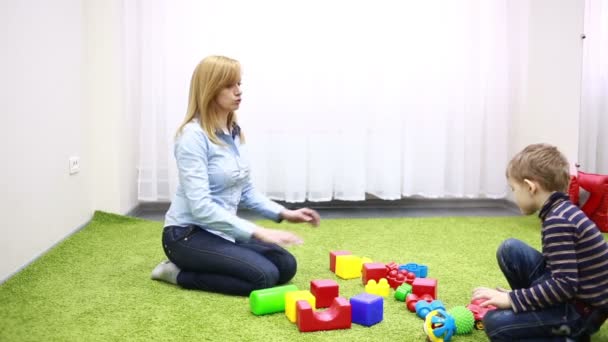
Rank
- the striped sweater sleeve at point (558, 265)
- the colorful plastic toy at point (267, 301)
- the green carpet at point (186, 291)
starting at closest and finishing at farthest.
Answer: the striped sweater sleeve at point (558, 265)
the green carpet at point (186, 291)
the colorful plastic toy at point (267, 301)

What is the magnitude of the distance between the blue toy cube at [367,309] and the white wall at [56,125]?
130 centimetres

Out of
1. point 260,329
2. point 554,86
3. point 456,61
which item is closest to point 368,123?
point 456,61

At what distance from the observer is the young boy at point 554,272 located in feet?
4.45

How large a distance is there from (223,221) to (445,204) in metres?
2.27

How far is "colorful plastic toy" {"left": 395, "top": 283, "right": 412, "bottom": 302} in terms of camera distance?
1901mm

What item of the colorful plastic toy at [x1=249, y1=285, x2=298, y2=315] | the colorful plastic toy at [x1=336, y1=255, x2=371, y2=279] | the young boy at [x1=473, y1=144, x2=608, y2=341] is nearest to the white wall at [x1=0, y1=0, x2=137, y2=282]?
the colorful plastic toy at [x1=249, y1=285, x2=298, y2=315]

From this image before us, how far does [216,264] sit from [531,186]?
105cm

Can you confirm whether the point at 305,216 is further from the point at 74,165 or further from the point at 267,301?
the point at 74,165

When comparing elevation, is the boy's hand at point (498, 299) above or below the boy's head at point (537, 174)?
below

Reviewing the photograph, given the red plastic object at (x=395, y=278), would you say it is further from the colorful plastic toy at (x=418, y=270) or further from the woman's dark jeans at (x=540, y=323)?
the woman's dark jeans at (x=540, y=323)

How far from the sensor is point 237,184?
6.99 feet

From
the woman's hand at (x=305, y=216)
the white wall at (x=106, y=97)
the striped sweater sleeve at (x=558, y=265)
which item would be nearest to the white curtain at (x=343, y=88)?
the white wall at (x=106, y=97)

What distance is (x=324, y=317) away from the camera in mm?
1665

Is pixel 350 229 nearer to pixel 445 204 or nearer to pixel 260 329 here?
pixel 445 204
